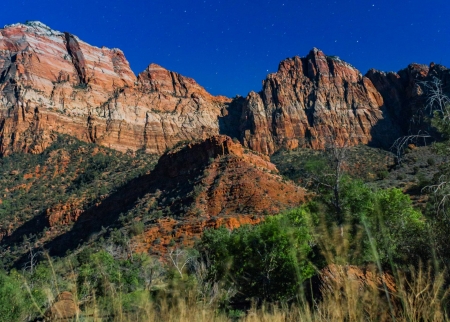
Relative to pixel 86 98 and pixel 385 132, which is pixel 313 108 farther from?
pixel 86 98

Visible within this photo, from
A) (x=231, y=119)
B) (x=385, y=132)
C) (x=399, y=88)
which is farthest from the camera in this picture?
(x=231, y=119)

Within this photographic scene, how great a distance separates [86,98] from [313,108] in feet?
216

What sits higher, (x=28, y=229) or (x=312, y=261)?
(x=312, y=261)

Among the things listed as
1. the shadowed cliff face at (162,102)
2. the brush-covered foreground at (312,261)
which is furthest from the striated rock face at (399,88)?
the brush-covered foreground at (312,261)

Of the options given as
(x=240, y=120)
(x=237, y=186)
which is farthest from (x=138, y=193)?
(x=240, y=120)

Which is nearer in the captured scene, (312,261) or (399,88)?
(312,261)

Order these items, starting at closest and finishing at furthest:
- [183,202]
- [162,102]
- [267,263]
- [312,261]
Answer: [312,261], [267,263], [183,202], [162,102]

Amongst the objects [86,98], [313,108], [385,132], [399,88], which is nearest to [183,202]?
[86,98]

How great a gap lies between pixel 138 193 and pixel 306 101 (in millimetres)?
72764

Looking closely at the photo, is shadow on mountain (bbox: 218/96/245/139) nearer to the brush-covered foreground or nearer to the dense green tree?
the brush-covered foreground

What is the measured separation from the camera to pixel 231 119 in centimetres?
12562

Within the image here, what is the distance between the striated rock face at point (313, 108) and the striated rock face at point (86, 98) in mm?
16855

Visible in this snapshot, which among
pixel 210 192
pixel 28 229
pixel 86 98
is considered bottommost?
pixel 28 229

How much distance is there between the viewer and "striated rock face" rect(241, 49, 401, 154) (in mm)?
100750
